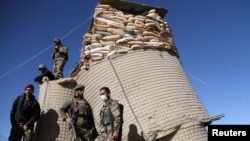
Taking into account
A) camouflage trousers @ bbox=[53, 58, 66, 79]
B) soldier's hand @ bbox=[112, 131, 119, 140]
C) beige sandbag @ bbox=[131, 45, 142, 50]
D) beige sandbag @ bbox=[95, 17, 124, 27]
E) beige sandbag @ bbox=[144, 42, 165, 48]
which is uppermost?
beige sandbag @ bbox=[95, 17, 124, 27]

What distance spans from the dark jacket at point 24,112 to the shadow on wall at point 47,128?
0.49 meters

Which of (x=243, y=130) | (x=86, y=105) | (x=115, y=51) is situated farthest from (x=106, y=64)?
(x=243, y=130)

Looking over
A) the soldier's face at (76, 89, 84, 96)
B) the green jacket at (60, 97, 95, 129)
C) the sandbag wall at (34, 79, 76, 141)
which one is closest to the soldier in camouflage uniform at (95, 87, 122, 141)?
the green jacket at (60, 97, 95, 129)

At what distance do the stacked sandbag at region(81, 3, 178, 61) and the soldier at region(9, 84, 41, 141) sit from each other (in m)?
1.84

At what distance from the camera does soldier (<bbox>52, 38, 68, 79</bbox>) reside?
7.67 m

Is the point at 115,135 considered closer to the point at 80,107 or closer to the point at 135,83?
the point at 80,107

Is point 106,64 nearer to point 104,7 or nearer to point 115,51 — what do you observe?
point 115,51

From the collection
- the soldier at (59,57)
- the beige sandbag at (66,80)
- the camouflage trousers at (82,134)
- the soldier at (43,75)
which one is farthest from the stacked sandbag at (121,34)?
the camouflage trousers at (82,134)

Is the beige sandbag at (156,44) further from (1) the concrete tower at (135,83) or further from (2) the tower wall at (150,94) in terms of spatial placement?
(2) the tower wall at (150,94)

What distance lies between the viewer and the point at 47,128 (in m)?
6.40

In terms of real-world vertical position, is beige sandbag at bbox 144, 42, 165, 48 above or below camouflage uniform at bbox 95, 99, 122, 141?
above

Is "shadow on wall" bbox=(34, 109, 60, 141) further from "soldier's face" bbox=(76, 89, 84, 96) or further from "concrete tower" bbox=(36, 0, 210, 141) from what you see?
"soldier's face" bbox=(76, 89, 84, 96)

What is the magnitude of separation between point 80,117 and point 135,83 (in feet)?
5.06

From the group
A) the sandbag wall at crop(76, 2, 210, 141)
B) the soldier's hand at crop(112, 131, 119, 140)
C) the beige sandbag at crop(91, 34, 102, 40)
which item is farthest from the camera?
the beige sandbag at crop(91, 34, 102, 40)
